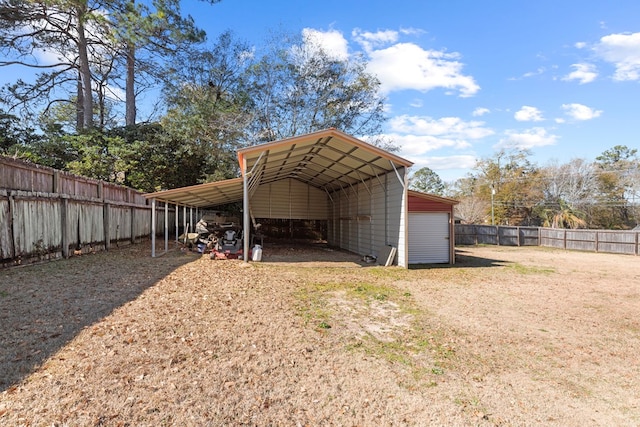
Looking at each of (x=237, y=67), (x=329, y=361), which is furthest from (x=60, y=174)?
(x=237, y=67)

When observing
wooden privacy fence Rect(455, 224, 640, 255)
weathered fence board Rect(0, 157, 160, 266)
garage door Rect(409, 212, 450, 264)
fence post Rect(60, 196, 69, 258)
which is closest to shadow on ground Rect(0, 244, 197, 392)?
fence post Rect(60, 196, 69, 258)

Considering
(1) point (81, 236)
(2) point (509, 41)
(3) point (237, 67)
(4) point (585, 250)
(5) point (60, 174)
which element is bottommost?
(4) point (585, 250)

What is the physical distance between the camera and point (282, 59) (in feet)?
64.5

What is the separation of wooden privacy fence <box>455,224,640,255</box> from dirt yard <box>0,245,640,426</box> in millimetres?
11259

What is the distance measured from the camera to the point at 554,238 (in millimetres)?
18188

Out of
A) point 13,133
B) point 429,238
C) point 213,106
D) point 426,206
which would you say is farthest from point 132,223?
point 429,238

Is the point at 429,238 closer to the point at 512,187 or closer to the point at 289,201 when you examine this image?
the point at 289,201

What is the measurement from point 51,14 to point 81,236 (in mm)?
12258

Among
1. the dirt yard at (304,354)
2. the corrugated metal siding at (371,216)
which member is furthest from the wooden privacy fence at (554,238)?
the dirt yard at (304,354)

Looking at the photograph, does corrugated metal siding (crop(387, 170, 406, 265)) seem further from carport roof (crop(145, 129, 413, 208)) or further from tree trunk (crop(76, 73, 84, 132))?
tree trunk (crop(76, 73, 84, 132))

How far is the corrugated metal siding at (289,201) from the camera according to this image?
59.0 feet

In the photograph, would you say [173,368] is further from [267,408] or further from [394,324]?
[394,324]

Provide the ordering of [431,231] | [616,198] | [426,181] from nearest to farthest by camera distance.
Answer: [431,231] < [616,198] < [426,181]

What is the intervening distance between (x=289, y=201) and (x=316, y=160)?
5.94 meters
